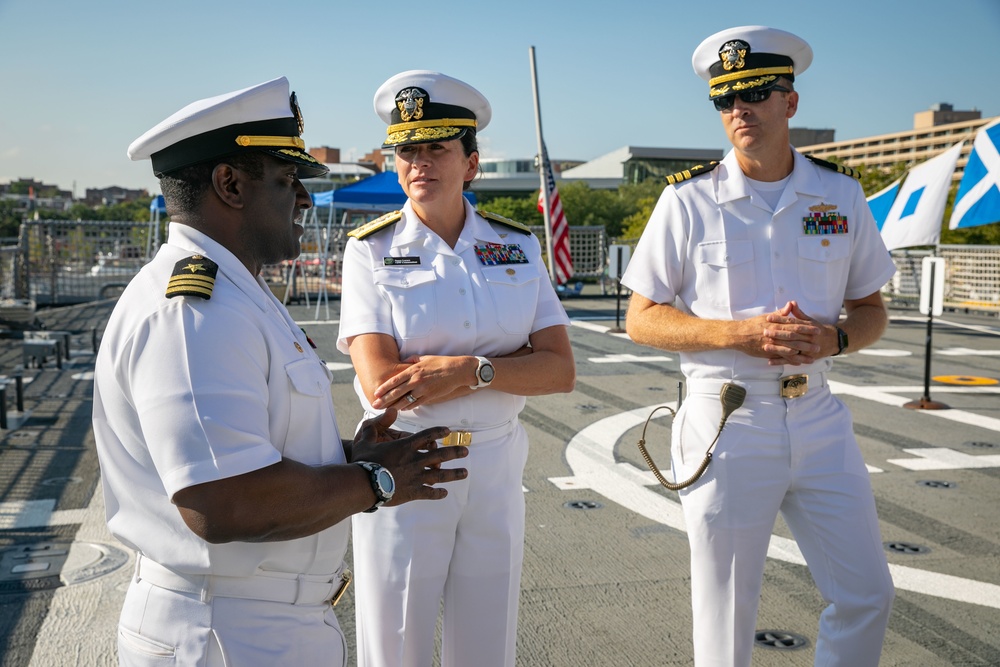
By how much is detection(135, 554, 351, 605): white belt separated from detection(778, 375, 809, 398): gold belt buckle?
182 centimetres

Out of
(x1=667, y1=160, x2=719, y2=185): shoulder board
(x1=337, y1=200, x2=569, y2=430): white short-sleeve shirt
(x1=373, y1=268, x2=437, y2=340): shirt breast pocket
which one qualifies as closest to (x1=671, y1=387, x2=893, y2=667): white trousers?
(x1=337, y1=200, x2=569, y2=430): white short-sleeve shirt

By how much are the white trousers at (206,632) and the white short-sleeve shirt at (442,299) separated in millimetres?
1211

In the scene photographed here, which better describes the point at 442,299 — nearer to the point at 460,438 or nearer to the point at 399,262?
Result: the point at 399,262

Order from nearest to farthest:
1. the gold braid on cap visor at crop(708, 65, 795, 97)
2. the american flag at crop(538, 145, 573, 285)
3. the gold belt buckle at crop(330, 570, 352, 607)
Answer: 1. the gold belt buckle at crop(330, 570, 352, 607)
2. the gold braid on cap visor at crop(708, 65, 795, 97)
3. the american flag at crop(538, 145, 573, 285)

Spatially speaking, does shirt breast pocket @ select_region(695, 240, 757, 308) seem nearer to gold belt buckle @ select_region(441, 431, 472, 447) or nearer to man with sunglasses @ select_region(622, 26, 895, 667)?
man with sunglasses @ select_region(622, 26, 895, 667)

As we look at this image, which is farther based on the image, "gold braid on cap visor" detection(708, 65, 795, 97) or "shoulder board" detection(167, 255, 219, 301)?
"gold braid on cap visor" detection(708, 65, 795, 97)

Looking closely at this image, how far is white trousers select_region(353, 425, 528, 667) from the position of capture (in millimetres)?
2918

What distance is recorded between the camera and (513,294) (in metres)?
3.25

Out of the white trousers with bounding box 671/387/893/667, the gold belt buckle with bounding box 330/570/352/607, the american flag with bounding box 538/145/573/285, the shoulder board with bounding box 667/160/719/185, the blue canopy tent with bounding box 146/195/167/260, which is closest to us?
the gold belt buckle with bounding box 330/570/352/607

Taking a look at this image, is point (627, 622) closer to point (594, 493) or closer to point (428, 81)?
point (594, 493)

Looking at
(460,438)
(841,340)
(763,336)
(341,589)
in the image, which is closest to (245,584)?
(341,589)

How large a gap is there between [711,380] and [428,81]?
1454mm

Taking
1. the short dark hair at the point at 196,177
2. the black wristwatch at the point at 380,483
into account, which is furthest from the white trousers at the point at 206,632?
the short dark hair at the point at 196,177

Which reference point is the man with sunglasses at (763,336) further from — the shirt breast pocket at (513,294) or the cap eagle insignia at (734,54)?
the shirt breast pocket at (513,294)
